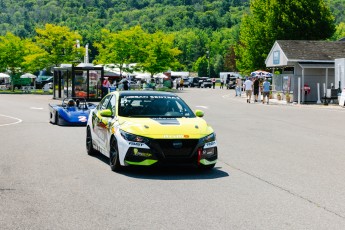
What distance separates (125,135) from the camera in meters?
10.7

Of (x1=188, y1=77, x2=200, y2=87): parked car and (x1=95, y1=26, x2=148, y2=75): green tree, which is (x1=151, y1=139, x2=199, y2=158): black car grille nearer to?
(x1=95, y1=26, x2=148, y2=75): green tree

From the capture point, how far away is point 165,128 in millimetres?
10633

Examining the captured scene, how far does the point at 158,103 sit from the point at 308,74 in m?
36.4

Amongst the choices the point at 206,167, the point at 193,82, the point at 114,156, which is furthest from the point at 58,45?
the point at 206,167

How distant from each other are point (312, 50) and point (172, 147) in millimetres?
40673

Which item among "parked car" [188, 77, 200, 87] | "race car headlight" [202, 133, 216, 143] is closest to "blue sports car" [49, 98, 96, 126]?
"race car headlight" [202, 133, 216, 143]

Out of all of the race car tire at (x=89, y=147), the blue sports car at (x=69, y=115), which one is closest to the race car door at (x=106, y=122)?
the race car tire at (x=89, y=147)

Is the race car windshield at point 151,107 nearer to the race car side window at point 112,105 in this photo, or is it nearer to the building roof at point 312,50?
the race car side window at point 112,105

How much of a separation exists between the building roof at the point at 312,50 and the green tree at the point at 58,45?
2897 centimetres

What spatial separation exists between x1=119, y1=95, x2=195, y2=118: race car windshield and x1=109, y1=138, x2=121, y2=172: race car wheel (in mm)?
740

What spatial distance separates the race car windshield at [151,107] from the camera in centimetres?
1181

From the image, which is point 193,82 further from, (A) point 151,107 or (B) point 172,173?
(B) point 172,173

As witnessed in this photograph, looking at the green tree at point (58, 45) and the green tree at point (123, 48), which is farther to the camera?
the green tree at point (123, 48)

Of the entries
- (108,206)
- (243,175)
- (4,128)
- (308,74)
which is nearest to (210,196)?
(108,206)
